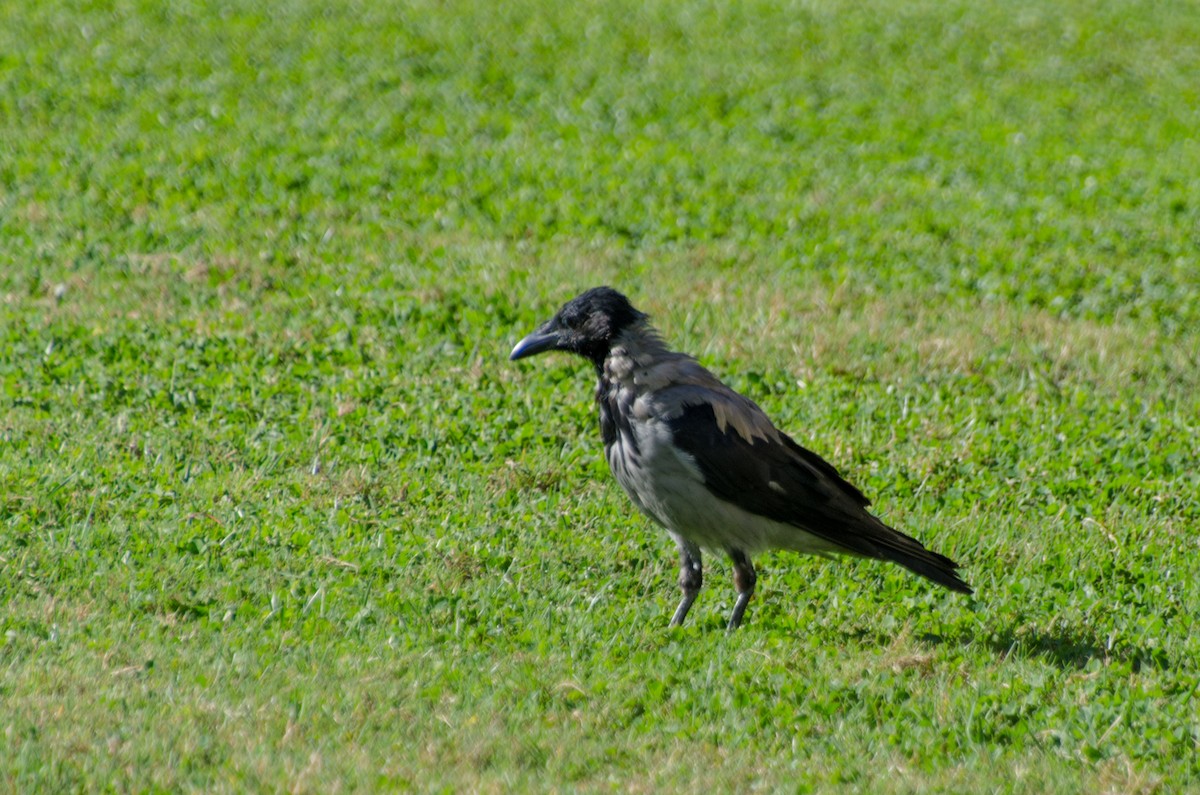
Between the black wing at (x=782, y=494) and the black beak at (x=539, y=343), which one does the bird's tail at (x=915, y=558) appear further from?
the black beak at (x=539, y=343)

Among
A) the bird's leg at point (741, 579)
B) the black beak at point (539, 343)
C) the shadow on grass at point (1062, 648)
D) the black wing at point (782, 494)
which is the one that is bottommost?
the shadow on grass at point (1062, 648)

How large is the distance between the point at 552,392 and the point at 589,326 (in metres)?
2.24

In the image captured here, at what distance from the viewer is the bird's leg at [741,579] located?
702cm

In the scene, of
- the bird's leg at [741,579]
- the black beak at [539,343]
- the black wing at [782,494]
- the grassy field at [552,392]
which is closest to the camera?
the grassy field at [552,392]

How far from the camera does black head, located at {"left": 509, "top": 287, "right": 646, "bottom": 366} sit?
24.0 feet

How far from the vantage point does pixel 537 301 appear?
36.7 feet

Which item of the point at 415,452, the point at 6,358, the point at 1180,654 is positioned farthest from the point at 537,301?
the point at 1180,654

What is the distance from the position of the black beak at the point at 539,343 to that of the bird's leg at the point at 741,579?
4.38 feet

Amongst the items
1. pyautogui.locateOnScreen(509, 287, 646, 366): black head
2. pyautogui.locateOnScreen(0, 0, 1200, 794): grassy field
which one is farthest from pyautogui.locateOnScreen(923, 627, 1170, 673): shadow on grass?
pyautogui.locateOnScreen(509, 287, 646, 366): black head

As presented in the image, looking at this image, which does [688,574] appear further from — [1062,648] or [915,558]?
[1062,648]

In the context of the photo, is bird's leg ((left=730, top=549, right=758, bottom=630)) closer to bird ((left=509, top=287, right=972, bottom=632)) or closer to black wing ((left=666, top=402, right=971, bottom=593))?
bird ((left=509, top=287, right=972, bottom=632))

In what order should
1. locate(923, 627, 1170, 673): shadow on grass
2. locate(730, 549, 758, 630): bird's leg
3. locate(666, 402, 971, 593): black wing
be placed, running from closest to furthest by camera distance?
locate(923, 627, 1170, 673): shadow on grass, locate(666, 402, 971, 593): black wing, locate(730, 549, 758, 630): bird's leg

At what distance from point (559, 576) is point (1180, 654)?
2.74m

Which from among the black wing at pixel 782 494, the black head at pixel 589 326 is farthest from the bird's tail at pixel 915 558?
the black head at pixel 589 326
